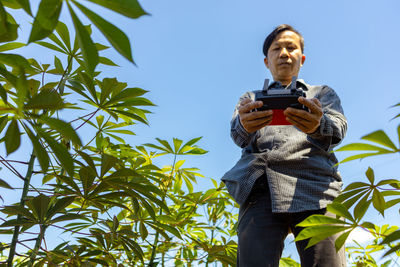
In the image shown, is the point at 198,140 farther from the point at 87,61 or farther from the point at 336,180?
the point at 87,61

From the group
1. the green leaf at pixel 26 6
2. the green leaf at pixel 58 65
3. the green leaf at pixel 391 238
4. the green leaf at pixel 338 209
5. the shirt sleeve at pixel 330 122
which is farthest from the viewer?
the green leaf at pixel 58 65

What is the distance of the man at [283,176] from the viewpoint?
115cm

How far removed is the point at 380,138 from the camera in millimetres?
733

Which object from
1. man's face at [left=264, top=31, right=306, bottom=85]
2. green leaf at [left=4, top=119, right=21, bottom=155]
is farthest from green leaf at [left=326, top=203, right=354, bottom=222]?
man's face at [left=264, top=31, right=306, bottom=85]

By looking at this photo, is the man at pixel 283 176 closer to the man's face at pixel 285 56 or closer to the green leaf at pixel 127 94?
the man's face at pixel 285 56

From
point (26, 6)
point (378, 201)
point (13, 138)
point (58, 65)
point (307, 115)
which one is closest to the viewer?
point (26, 6)

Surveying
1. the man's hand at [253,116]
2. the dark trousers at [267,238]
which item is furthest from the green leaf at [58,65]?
the dark trousers at [267,238]

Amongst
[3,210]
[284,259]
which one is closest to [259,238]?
[284,259]

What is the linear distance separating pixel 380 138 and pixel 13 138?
705 mm

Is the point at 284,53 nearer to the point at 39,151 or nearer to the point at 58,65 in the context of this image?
the point at 58,65

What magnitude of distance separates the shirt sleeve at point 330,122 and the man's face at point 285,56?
15cm

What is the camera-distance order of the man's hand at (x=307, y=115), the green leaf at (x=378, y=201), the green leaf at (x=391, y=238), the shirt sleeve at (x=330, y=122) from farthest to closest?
the shirt sleeve at (x=330, y=122), the man's hand at (x=307, y=115), the green leaf at (x=378, y=201), the green leaf at (x=391, y=238)

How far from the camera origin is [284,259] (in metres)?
1.70

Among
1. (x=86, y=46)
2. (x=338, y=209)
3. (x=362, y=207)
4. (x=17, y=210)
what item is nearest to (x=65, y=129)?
(x=86, y=46)
